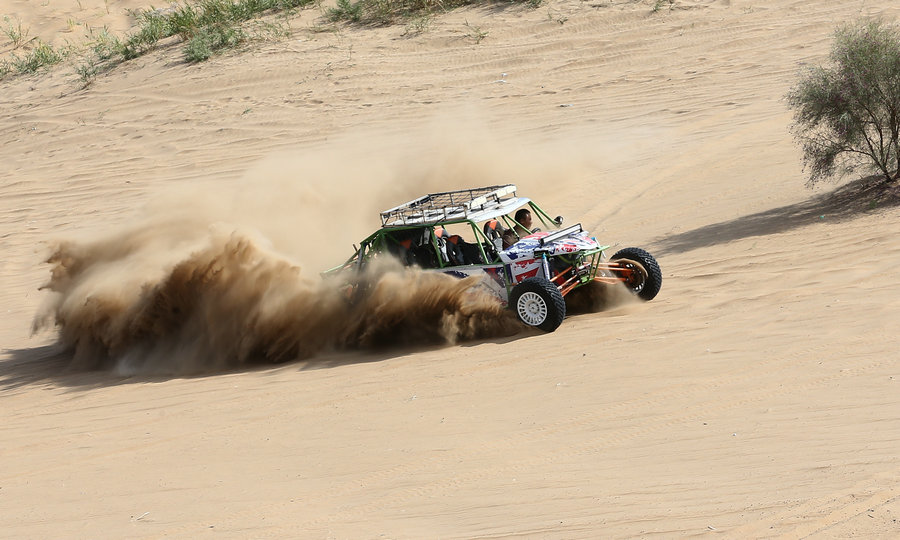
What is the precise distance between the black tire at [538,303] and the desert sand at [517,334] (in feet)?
0.54

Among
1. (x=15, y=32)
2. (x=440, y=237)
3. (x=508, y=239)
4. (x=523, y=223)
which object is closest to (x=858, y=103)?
(x=523, y=223)

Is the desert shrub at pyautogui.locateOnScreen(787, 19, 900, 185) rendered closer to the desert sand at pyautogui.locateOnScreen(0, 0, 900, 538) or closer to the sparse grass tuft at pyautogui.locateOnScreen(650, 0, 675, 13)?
the desert sand at pyautogui.locateOnScreen(0, 0, 900, 538)

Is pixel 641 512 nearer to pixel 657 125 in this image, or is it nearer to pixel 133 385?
pixel 133 385

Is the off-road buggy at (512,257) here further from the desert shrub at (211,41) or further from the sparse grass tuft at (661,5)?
the desert shrub at (211,41)

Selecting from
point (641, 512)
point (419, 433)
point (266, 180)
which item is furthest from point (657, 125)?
point (641, 512)

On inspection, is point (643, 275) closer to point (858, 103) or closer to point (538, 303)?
point (538, 303)

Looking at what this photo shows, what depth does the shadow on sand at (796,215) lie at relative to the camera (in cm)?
1303

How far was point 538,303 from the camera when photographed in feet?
32.4

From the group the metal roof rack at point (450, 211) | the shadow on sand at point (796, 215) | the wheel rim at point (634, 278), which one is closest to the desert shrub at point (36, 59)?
the metal roof rack at point (450, 211)

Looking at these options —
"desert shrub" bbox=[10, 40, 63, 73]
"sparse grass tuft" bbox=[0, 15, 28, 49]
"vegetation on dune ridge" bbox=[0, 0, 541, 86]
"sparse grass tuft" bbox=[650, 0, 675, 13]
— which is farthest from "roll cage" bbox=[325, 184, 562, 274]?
"sparse grass tuft" bbox=[0, 15, 28, 49]

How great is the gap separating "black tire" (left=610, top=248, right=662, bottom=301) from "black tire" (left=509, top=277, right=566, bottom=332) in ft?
3.82

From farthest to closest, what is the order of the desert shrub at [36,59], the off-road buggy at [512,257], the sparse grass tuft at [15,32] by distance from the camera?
the sparse grass tuft at [15,32] → the desert shrub at [36,59] → the off-road buggy at [512,257]

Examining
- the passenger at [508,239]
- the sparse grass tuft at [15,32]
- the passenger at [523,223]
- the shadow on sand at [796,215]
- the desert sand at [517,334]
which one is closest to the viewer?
the desert sand at [517,334]

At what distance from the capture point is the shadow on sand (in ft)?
42.8
